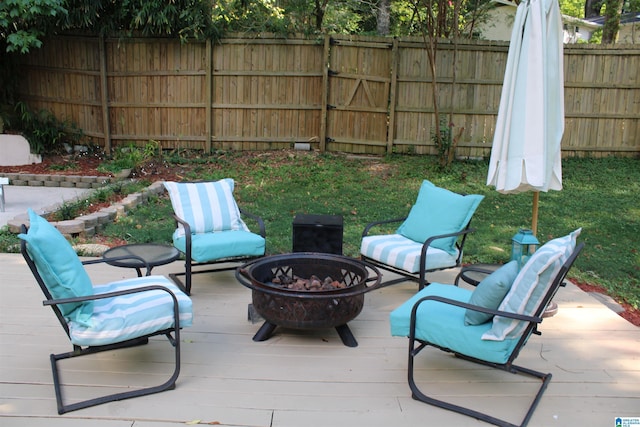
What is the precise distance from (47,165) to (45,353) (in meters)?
6.98

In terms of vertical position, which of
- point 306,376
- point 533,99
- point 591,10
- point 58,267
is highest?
point 591,10

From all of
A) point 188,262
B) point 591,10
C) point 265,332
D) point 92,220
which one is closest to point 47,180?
point 92,220

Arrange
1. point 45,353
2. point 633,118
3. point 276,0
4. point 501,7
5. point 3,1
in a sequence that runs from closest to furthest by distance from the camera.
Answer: point 45,353, point 3,1, point 633,118, point 276,0, point 501,7

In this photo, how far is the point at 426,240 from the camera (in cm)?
416

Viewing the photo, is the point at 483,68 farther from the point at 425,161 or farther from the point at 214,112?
the point at 214,112

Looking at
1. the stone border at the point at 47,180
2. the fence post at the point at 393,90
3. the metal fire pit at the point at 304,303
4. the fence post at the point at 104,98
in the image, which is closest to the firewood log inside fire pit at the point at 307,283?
the metal fire pit at the point at 304,303

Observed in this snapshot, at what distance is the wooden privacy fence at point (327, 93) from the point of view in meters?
9.47

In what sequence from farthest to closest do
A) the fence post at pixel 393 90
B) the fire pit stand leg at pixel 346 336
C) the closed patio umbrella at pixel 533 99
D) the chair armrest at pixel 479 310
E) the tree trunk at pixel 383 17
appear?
the tree trunk at pixel 383 17 → the fence post at pixel 393 90 → the closed patio umbrella at pixel 533 99 → the fire pit stand leg at pixel 346 336 → the chair armrest at pixel 479 310

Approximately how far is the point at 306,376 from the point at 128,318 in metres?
1.02

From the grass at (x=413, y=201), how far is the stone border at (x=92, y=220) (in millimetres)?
142

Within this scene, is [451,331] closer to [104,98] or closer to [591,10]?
[104,98]

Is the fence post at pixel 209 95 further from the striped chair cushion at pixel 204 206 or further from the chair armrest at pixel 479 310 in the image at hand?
the chair armrest at pixel 479 310

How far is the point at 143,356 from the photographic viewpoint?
129 inches

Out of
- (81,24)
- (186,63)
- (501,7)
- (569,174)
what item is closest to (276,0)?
(186,63)
